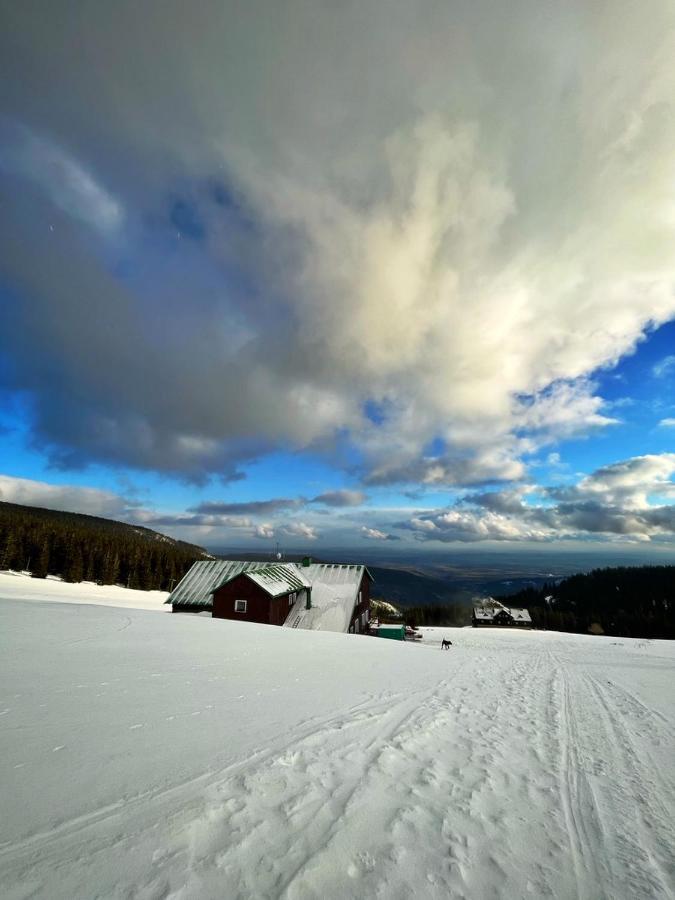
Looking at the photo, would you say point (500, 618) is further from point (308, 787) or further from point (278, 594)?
point (308, 787)

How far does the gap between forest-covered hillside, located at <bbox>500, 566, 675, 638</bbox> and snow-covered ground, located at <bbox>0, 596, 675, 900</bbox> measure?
111724mm

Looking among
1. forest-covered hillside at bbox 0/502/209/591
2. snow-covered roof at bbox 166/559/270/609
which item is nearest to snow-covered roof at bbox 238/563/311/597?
snow-covered roof at bbox 166/559/270/609

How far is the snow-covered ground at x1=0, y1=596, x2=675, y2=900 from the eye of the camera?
145 inches

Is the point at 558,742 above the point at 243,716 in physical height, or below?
below

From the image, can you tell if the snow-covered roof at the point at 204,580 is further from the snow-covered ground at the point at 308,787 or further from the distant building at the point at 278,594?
the snow-covered ground at the point at 308,787

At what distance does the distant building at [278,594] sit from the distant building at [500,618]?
46.6m

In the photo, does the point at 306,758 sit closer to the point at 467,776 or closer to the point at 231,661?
the point at 467,776

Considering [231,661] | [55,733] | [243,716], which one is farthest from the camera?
[231,661]

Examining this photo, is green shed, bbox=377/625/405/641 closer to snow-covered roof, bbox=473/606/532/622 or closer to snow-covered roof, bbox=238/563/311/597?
snow-covered roof, bbox=238/563/311/597

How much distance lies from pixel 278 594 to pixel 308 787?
2947cm

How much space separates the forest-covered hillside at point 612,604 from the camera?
102 m

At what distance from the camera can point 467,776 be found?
5980mm

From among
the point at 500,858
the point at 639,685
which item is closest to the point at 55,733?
the point at 500,858

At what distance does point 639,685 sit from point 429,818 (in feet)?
48.2
